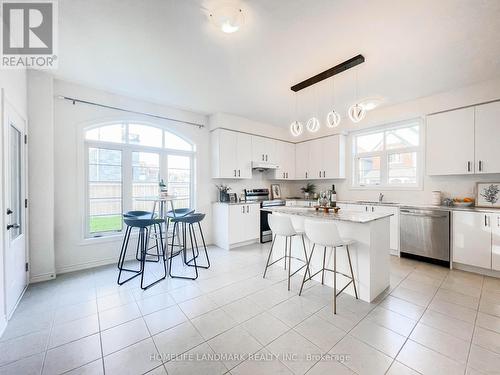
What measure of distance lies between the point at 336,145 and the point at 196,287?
4253 mm

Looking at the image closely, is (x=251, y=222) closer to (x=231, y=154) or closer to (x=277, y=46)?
(x=231, y=154)

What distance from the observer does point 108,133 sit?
3.62 metres

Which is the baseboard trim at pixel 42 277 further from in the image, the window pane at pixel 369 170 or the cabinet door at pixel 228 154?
the window pane at pixel 369 170

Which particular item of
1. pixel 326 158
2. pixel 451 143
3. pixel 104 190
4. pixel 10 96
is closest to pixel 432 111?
pixel 451 143

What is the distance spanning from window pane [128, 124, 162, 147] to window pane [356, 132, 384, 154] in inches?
174

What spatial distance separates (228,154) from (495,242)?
4.50 metres

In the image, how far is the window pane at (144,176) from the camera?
3863 mm

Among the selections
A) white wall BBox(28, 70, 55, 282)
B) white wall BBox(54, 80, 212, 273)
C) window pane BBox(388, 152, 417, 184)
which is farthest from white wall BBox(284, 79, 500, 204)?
white wall BBox(28, 70, 55, 282)

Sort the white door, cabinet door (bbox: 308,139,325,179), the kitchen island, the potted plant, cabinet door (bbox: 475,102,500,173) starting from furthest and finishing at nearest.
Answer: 1. the potted plant
2. cabinet door (bbox: 308,139,325,179)
3. cabinet door (bbox: 475,102,500,173)
4. the kitchen island
5. the white door

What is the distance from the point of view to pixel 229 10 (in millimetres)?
1811

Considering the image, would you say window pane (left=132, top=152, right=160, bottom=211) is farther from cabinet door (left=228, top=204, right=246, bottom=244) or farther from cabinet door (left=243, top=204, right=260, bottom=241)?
cabinet door (left=243, top=204, right=260, bottom=241)

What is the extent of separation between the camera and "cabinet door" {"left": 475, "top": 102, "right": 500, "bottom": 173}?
314 centimetres

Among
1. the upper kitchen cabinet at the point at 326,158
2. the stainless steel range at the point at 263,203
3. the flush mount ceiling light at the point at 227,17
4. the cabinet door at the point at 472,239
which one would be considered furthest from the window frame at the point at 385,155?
the flush mount ceiling light at the point at 227,17

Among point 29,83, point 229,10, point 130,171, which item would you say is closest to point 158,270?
point 130,171
